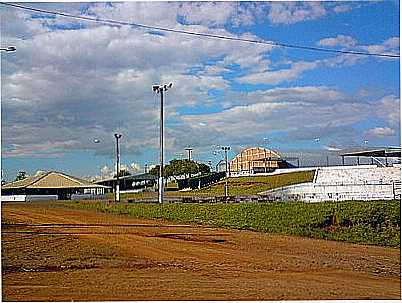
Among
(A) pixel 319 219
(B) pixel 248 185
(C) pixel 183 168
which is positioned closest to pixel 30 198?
(B) pixel 248 185

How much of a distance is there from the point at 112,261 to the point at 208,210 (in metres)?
9.87

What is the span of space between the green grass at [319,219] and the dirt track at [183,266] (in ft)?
3.35

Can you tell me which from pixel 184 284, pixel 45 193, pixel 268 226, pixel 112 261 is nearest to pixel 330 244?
pixel 268 226

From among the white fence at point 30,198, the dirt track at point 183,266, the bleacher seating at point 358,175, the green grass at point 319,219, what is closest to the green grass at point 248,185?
the bleacher seating at point 358,175

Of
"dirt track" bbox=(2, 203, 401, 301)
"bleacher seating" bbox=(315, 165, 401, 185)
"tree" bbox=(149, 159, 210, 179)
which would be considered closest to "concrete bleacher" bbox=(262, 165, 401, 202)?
"bleacher seating" bbox=(315, 165, 401, 185)

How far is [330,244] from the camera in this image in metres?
15.7

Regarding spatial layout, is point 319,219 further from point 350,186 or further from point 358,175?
→ point 358,175

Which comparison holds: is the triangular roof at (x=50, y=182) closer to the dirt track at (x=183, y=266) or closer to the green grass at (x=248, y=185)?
the green grass at (x=248, y=185)

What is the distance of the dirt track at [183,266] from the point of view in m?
8.81

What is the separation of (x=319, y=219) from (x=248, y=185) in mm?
27363

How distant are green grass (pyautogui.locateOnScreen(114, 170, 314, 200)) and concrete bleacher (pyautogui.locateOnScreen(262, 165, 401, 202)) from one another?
2.36 meters

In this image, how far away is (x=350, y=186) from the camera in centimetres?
2967

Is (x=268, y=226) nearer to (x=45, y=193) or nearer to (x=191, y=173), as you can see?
(x=45, y=193)

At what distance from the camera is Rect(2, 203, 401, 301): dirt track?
8.81 m
